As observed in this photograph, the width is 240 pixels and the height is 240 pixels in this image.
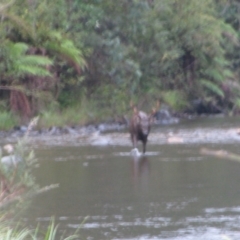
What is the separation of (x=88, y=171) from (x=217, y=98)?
23.1 metres

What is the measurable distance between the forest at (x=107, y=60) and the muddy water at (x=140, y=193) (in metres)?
5.88

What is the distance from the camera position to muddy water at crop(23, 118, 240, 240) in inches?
375

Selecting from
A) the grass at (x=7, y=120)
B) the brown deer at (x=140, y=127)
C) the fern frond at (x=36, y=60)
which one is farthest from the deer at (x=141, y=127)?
the grass at (x=7, y=120)

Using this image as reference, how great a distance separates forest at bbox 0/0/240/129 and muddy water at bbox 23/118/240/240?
5876mm

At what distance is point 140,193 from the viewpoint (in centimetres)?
1209

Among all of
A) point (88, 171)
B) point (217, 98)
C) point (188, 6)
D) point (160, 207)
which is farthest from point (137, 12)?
point (160, 207)

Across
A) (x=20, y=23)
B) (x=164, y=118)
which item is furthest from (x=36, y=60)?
(x=164, y=118)

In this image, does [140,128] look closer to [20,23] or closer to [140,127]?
[140,127]

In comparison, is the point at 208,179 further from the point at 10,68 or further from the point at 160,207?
the point at 10,68

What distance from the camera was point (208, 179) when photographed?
43.9 feet

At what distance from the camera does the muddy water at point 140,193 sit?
952 centimetres

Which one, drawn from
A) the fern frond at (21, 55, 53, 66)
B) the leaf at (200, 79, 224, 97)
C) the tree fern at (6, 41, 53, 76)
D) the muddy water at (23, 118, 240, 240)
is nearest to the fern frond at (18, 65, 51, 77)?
the tree fern at (6, 41, 53, 76)

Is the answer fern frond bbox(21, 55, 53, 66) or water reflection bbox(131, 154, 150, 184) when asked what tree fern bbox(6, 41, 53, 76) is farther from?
water reflection bbox(131, 154, 150, 184)

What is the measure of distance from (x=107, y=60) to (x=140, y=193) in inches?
664
